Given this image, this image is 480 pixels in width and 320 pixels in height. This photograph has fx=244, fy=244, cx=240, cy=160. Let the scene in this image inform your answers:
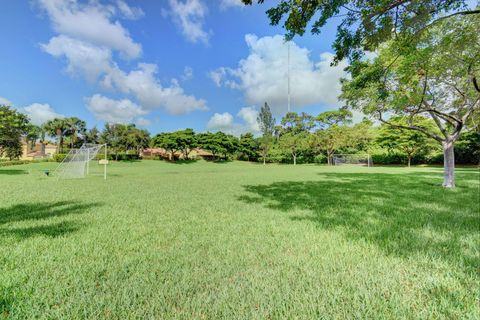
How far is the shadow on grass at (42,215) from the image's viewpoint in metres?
4.42

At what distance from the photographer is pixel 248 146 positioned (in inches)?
2228

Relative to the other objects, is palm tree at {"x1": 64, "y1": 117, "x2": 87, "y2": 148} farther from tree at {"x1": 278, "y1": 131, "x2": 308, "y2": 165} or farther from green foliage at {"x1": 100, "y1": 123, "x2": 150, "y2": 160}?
tree at {"x1": 278, "y1": 131, "x2": 308, "y2": 165}

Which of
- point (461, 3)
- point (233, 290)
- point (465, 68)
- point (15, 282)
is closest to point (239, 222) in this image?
point (233, 290)

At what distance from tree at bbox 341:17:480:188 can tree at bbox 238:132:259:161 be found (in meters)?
41.4

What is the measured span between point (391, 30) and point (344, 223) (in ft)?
14.2

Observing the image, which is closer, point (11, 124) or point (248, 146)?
point (11, 124)

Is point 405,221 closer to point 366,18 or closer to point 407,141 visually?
point 366,18

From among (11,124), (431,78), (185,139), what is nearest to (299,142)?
(185,139)

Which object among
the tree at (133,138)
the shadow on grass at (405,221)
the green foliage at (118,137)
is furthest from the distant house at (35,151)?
the shadow on grass at (405,221)

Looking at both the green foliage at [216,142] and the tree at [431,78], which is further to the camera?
the green foliage at [216,142]

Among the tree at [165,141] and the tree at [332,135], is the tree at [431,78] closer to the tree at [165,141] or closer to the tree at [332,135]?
the tree at [332,135]

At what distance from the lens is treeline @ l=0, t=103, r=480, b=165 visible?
35.8 m

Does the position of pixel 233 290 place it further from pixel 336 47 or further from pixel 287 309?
pixel 336 47

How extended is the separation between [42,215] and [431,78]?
15.2 m
